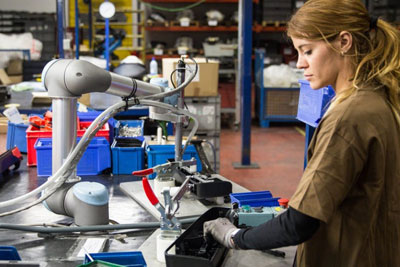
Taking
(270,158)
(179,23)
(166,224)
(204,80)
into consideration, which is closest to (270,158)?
(270,158)

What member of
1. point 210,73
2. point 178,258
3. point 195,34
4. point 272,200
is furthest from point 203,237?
point 195,34

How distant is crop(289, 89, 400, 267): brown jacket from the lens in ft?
3.13

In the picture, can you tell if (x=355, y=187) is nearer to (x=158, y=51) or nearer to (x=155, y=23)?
(x=158, y=51)

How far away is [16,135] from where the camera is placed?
2527 mm

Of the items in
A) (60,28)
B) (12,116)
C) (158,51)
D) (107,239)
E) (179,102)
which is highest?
(60,28)

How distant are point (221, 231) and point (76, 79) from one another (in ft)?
2.09

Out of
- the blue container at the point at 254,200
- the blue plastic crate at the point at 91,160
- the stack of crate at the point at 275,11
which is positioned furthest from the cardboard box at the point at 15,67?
the blue container at the point at 254,200

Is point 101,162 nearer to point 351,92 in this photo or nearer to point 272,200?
point 272,200

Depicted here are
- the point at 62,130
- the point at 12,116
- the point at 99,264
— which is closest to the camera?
the point at 99,264

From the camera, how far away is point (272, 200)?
1571 mm

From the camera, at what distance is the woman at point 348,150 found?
958 mm

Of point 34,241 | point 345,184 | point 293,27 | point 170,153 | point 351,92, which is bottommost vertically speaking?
point 34,241

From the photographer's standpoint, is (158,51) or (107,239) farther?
(158,51)

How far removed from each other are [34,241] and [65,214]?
142 millimetres
